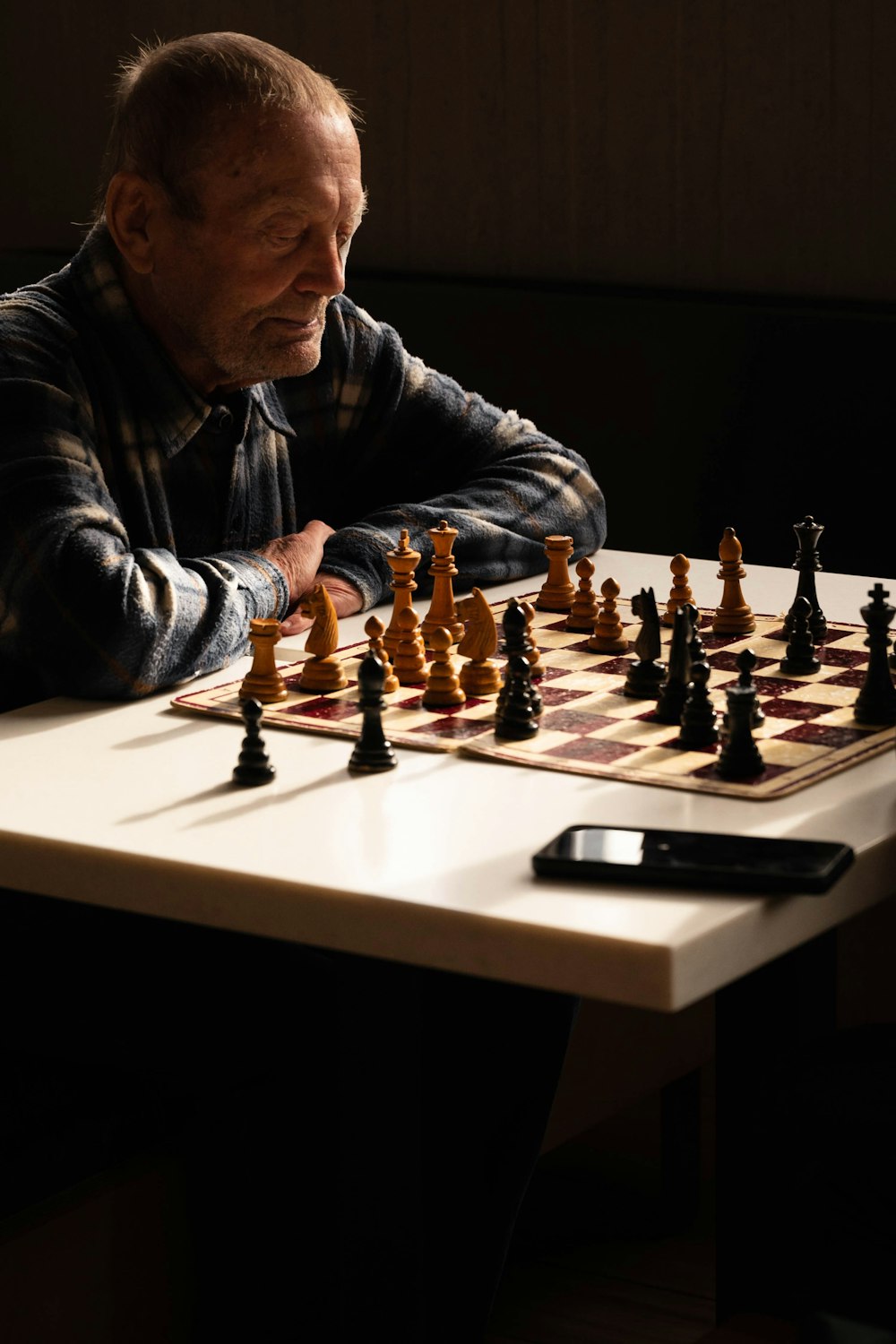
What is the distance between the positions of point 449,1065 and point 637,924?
434 mm

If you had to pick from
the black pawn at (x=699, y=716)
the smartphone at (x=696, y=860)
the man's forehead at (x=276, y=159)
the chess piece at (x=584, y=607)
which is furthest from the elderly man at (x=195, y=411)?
the smartphone at (x=696, y=860)

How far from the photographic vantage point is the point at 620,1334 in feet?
7.66

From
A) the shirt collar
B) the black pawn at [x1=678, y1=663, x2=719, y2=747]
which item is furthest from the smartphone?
the shirt collar

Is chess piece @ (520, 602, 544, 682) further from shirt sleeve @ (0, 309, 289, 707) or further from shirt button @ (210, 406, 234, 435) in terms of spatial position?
shirt button @ (210, 406, 234, 435)

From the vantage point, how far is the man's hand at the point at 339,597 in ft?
7.30

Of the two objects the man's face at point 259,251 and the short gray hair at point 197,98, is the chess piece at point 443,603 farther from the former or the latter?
the short gray hair at point 197,98

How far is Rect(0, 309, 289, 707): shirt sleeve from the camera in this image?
1.92m

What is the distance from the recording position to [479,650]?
1.94m

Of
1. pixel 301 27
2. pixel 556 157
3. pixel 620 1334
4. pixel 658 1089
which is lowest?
pixel 620 1334

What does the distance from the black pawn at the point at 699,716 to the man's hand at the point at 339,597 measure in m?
0.65

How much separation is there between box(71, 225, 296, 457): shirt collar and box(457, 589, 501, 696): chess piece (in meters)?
0.52

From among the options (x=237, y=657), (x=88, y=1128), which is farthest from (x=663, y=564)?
(x=88, y=1128)

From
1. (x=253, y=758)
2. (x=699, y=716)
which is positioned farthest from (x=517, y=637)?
(x=253, y=758)

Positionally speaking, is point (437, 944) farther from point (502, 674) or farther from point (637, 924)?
point (502, 674)
